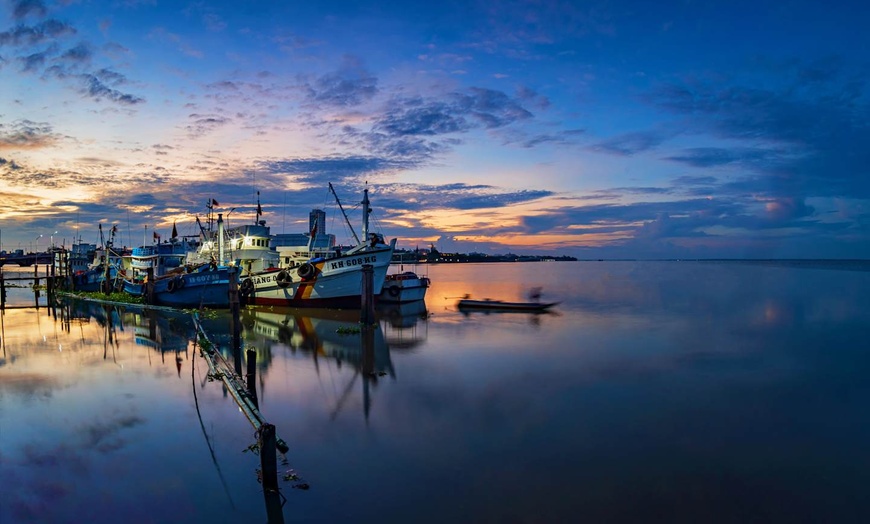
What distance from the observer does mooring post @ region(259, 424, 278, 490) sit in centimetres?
794

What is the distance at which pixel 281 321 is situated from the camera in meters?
32.1

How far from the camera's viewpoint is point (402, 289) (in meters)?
42.5

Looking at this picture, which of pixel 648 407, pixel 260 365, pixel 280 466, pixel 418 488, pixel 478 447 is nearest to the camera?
pixel 418 488

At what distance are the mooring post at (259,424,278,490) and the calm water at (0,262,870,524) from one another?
13.2 inches

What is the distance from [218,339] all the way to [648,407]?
63.1 feet

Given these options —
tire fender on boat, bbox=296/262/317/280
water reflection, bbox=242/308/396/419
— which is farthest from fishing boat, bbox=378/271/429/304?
tire fender on boat, bbox=296/262/317/280

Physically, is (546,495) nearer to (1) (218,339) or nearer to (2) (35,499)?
(2) (35,499)

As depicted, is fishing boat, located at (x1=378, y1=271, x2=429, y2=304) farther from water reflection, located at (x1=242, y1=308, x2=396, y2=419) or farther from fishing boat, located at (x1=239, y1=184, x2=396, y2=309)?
water reflection, located at (x1=242, y1=308, x2=396, y2=419)

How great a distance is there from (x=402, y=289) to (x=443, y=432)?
99.8 feet

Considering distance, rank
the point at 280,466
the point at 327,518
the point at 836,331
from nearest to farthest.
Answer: the point at 327,518 → the point at 280,466 → the point at 836,331

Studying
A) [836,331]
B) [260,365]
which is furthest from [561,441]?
[836,331]

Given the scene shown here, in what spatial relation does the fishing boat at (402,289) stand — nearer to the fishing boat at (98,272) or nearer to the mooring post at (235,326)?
the mooring post at (235,326)

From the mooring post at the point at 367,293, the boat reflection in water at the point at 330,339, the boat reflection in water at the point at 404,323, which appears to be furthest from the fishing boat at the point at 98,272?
the mooring post at the point at 367,293

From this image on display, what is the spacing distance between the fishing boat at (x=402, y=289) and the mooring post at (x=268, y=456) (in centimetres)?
3291
